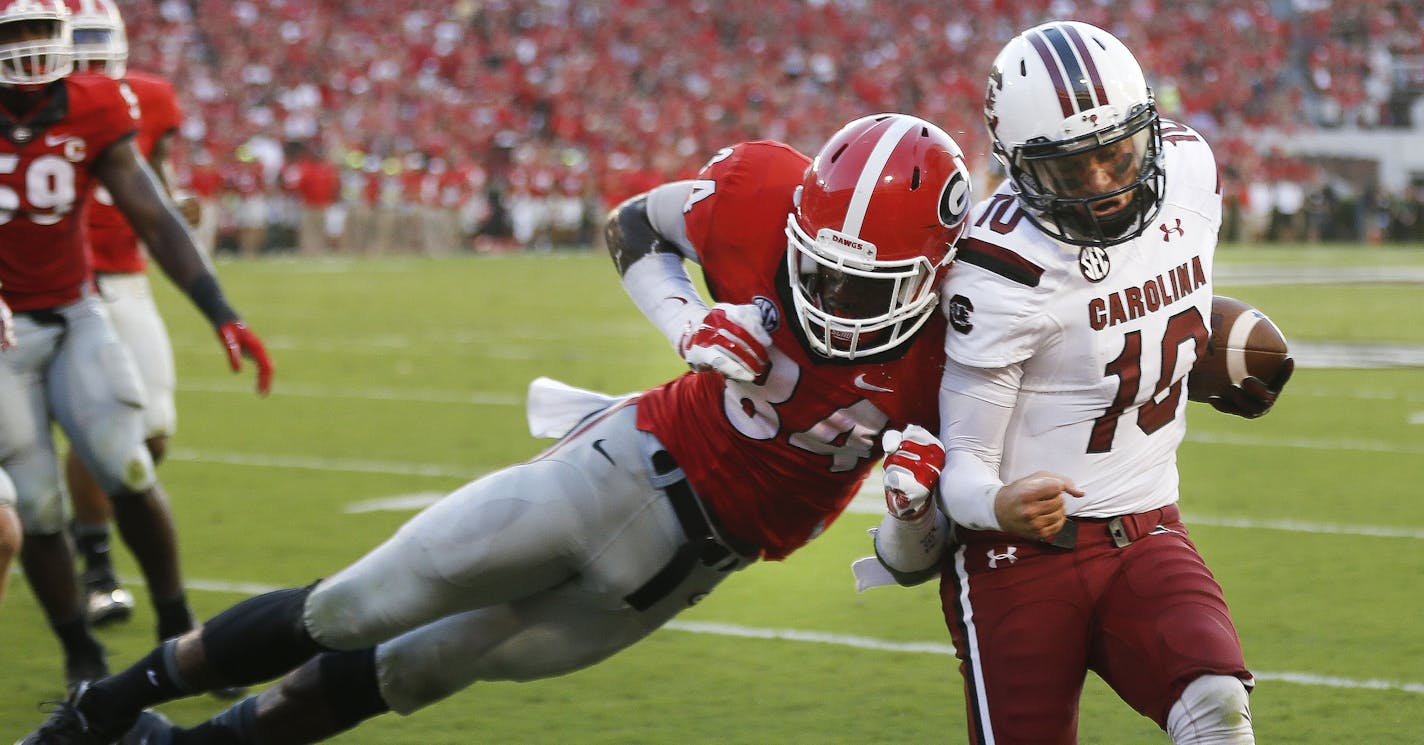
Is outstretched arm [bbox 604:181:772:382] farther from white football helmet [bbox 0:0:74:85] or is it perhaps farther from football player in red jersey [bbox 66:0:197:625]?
football player in red jersey [bbox 66:0:197:625]

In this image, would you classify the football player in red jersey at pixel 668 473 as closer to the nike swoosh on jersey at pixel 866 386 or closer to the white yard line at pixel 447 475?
the nike swoosh on jersey at pixel 866 386

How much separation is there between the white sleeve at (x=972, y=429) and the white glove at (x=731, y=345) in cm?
31

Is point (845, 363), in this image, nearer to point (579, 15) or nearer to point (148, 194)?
point (148, 194)

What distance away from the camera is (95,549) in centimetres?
509

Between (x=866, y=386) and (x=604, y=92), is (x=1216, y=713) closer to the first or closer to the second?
(x=866, y=386)

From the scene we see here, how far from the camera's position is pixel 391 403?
8992mm

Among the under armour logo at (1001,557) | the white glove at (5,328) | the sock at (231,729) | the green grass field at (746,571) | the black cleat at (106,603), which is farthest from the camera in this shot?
the black cleat at (106,603)

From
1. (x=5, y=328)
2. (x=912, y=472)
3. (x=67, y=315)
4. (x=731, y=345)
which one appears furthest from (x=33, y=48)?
(x=912, y=472)

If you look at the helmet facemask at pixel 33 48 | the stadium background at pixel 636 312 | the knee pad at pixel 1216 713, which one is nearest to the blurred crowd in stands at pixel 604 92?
the stadium background at pixel 636 312

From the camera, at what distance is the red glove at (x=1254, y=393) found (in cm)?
301

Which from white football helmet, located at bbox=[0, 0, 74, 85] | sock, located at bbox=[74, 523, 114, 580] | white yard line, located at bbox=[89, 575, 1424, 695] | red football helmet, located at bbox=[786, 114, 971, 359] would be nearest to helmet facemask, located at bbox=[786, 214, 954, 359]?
red football helmet, located at bbox=[786, 114, 971, 359]

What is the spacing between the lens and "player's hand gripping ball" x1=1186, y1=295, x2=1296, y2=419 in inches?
118

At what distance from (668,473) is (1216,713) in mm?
1022

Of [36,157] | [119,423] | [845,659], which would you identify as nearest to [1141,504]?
[845,659]
